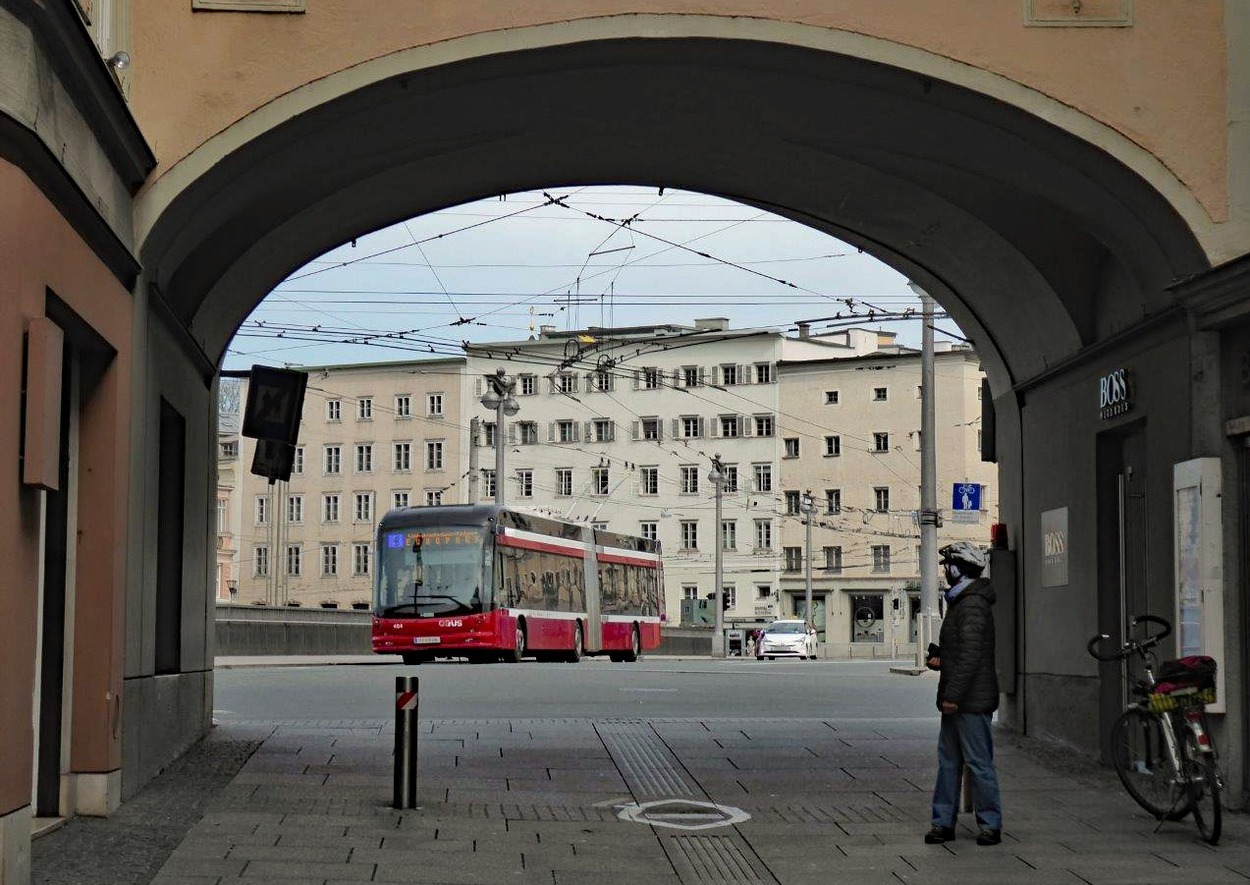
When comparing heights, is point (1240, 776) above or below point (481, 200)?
below

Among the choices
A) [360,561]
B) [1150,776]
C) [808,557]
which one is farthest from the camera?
[360,561]

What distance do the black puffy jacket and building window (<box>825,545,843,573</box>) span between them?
272 ft

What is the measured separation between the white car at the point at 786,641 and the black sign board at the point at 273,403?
47055mm

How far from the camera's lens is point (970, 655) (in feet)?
33.7

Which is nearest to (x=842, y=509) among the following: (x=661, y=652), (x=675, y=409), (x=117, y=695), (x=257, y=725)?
(x=675, y=409)

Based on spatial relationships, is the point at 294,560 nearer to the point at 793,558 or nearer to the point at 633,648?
the point at 793,558

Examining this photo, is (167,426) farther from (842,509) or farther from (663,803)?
(842,509)

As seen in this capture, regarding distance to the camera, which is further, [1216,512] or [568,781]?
[568,781]

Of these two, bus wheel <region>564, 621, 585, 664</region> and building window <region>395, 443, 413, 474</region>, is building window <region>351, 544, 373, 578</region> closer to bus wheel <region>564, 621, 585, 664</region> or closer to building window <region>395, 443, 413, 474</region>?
building window <region>395, 443, 413, 474</region>

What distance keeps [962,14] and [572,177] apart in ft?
17.3

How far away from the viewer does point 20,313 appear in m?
8.59

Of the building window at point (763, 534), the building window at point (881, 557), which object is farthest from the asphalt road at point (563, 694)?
the building window at point (763, 534)

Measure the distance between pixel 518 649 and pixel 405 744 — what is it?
2615cm

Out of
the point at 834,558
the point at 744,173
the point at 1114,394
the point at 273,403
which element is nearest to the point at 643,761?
the point at 1114,394
